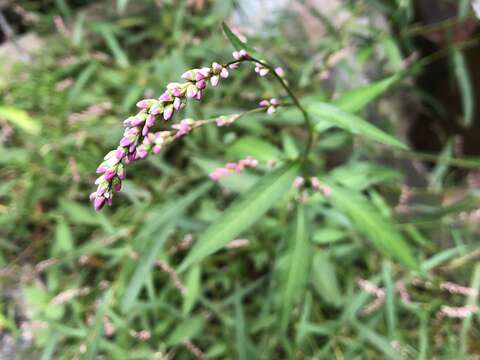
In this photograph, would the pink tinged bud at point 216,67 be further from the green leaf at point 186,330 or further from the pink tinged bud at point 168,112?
the green leaf at point 186,330

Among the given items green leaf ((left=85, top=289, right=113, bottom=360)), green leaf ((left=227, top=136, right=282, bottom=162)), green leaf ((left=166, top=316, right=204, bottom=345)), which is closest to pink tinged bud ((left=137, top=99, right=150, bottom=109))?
green leaf ((left=227, top=136, right=282, bottom=162))

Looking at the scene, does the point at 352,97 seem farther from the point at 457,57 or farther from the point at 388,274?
the point at 457,57

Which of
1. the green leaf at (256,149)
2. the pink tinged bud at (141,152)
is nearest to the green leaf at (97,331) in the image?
the green leaf at (256,149)

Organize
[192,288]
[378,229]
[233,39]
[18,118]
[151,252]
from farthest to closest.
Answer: [18,118] → [192,288] → [151,252] → [378,229] → [233,39]

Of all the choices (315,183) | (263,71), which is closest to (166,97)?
(263,71)

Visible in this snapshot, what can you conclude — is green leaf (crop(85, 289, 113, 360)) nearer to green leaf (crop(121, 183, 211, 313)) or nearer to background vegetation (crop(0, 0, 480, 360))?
background vegetation (crop(0, 0, 480, 360))

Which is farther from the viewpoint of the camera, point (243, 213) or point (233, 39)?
point (243, 213)

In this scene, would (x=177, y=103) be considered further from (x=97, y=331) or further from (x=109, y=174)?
(x=97, y=331)
